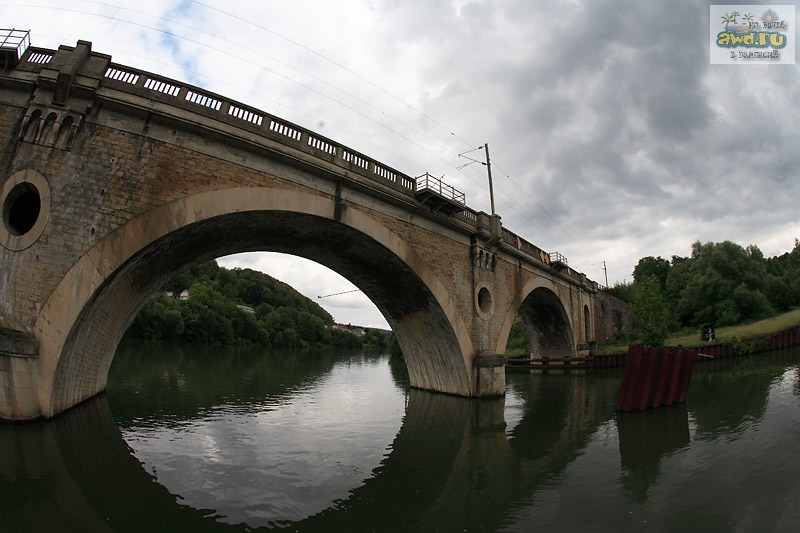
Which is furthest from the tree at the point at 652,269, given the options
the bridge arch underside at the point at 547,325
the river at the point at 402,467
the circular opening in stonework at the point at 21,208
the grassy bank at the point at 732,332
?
the circular opening in stonework at the point at 21,208

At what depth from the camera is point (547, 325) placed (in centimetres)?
3559

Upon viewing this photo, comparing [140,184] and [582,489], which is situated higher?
[140,184]

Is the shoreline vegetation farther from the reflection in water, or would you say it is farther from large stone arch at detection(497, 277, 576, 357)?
the reflection in water

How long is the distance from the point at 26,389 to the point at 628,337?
49.0 m

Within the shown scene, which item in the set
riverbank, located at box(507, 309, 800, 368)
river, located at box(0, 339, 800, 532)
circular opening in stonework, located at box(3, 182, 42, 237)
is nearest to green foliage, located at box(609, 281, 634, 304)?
riverbank, located at box(507, 309, 800, 368)

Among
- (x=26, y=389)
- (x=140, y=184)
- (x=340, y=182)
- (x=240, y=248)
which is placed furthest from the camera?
(x=240, y=248)

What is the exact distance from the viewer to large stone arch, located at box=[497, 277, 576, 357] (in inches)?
1164

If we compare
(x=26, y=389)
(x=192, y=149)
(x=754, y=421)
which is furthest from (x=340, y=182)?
(x=754, y=421)

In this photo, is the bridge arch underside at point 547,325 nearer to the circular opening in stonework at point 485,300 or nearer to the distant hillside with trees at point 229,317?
the circular opening in stonework at point 485,300

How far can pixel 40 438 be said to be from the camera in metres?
9.21

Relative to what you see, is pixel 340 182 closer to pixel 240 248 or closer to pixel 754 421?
pixel 240 248

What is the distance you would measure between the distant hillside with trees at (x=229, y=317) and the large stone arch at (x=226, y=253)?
25474 mm

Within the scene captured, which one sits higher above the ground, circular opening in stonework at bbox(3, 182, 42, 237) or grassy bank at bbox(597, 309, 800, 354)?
circular opening in stonework at bbox(3, 182, 42, 237)

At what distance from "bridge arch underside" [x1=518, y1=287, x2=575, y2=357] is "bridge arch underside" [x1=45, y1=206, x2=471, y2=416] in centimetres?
1301
